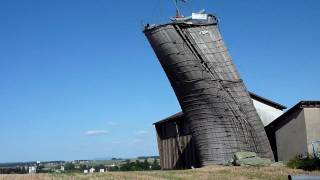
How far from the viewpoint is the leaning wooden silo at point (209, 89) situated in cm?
Answer: 3700

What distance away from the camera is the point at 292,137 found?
38562 mm

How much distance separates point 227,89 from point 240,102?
4.89 ft

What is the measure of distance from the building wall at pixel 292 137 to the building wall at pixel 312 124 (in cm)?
28

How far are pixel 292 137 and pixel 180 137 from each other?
13.9 meters

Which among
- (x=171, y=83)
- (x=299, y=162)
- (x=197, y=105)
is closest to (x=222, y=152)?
(x=197, y=105)

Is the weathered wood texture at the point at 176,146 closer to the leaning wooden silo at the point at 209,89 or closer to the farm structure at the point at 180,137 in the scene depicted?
the farm structure at the point at 180,137

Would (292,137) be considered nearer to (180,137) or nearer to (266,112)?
(266,112)

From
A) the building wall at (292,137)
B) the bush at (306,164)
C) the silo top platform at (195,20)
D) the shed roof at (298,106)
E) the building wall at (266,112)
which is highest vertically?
the silo top platform at (195,20)

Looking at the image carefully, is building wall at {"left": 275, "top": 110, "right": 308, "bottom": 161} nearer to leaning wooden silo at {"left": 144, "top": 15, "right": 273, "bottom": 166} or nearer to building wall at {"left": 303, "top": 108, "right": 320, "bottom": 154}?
building wall at {"left": 303, "top": 108, "right": 320, "bottom": 154}

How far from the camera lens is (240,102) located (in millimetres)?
38125

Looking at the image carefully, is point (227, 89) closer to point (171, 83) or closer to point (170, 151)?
point (171, 83)

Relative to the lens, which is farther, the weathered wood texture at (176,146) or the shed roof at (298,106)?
the weathered wood texture at (176,146)

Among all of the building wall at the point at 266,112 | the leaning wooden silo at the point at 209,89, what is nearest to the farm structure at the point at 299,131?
the leaning wooden silo at the point at 209,89

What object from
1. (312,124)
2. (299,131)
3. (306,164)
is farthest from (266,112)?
(306,164)
